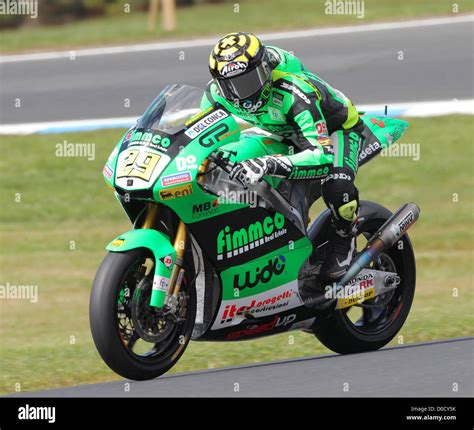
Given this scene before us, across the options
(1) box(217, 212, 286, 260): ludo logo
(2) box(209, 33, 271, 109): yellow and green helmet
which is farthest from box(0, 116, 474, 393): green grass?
(2) box(209, 33, 271, 109): yellow and green helmet

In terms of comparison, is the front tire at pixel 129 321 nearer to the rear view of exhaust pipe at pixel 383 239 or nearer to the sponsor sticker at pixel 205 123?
the sponsor sticker at pixel 205 123

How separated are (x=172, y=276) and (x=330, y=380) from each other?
978 mm

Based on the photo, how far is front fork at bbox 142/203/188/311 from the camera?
5867 mm

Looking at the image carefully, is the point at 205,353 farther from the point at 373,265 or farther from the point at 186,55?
the point at 186,55

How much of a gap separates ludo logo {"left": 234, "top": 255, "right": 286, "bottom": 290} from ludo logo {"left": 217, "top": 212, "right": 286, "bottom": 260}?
0.13 meters

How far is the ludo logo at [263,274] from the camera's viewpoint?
20.9 ft

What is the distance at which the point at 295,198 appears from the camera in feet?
21.9

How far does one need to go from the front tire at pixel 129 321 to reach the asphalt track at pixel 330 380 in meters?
0.12

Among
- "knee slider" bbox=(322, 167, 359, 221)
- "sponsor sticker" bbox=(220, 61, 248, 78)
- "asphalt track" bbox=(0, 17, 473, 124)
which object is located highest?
"asphalt track" bbox=(0, 17, 473, 124)

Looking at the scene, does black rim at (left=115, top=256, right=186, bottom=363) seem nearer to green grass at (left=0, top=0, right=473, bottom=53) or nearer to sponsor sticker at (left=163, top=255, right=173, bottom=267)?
sponsor sticker at (left=163, top=255, right=173, bottom=267)

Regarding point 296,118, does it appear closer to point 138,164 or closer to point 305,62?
point 138,164

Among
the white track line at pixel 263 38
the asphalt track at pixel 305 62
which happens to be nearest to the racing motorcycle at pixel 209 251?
the asphalt track at pixel 305 62

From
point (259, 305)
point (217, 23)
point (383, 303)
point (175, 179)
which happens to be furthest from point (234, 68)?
point (217, 23)
